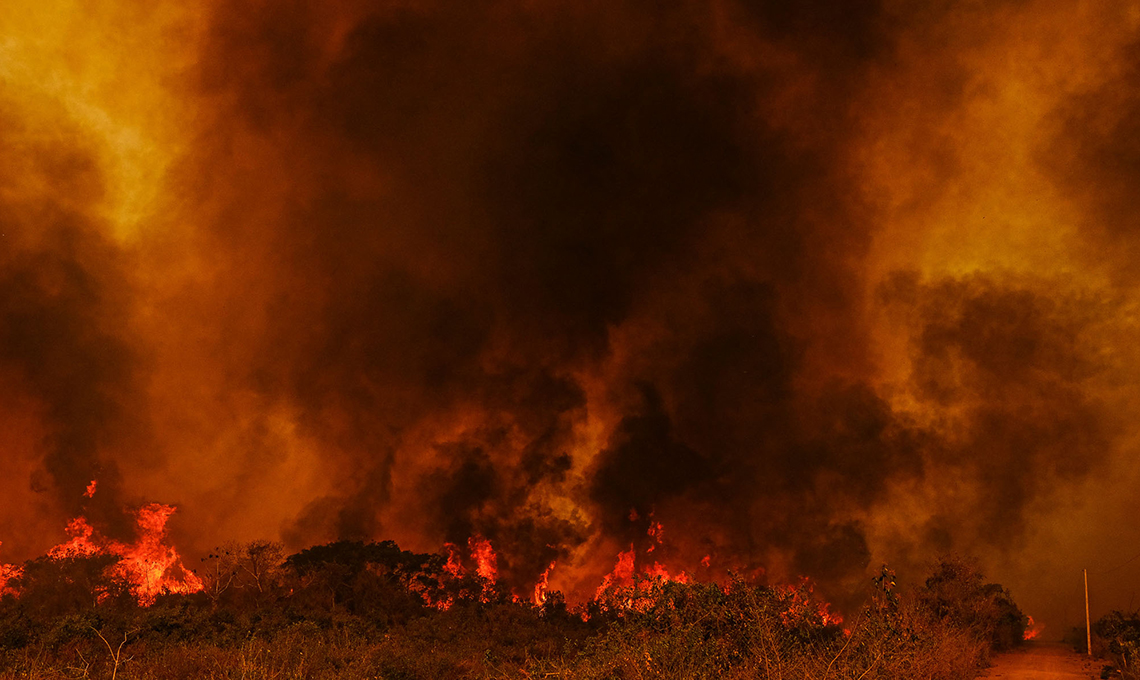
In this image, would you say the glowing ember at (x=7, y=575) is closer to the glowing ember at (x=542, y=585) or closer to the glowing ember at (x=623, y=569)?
the glowing ember at (x=542, y=585)

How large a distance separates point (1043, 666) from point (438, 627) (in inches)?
882

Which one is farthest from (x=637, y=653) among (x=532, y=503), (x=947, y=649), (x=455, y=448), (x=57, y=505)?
(x=57, y=505)

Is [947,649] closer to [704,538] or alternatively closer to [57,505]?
[704,538]

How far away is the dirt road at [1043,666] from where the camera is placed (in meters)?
23.5

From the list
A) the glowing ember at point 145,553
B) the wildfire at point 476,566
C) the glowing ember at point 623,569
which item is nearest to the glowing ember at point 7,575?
the glowing ember at point 145,553

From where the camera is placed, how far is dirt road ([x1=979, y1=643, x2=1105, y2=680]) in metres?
23.5

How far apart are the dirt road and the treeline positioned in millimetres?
927

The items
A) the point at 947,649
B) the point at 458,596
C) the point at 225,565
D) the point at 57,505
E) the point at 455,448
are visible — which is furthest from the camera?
the point at 455,448

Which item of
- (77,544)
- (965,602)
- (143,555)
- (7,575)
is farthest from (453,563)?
(965,602)

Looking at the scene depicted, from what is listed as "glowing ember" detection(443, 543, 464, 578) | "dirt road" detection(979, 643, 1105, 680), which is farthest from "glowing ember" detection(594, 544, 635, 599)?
"dirt road" detection(979, 643, 1105, 680)

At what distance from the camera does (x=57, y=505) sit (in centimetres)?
4097

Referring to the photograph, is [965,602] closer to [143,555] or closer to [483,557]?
[483,557]

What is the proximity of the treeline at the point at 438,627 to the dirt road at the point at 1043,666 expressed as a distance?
927 mm

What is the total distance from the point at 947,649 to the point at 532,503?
95.2 ft
